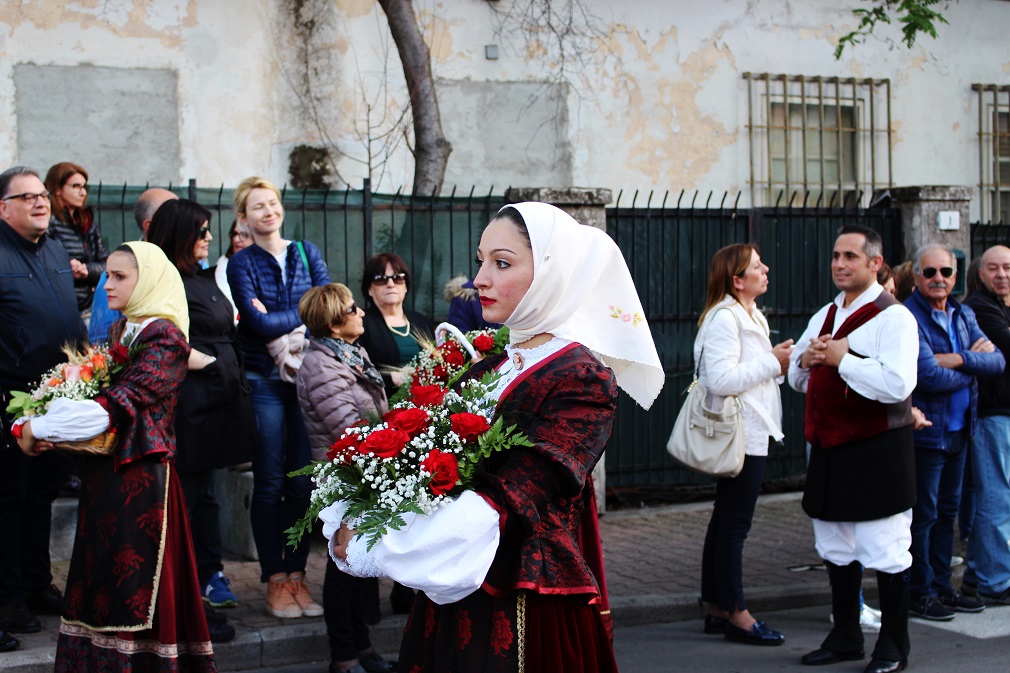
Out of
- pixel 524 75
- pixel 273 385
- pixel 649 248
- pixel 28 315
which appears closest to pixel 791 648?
pixel 273 385

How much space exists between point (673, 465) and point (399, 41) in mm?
4333

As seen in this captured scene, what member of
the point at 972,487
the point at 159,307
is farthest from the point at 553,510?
Answer: the point at 972,487

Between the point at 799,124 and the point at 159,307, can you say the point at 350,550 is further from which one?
the point at 799,124

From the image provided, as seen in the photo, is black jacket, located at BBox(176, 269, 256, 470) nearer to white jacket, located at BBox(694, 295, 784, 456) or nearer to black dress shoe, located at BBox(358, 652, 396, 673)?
black dress shoe, located at BBox(358, 652, 396, 673)

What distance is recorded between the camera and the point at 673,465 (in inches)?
396

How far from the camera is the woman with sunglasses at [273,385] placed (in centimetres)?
645

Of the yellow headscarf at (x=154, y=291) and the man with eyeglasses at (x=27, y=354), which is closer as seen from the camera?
the yellow headscarf at (x=154, y=291)

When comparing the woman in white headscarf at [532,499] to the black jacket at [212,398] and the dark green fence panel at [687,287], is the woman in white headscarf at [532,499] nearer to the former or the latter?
the black jacket at [212,398]

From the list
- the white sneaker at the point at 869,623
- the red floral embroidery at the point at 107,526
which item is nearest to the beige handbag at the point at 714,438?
the white sneaker at the point at 869,623

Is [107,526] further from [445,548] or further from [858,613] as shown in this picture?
[858,613]

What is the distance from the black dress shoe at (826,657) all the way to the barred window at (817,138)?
26.3 feet

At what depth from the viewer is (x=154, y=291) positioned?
5188 mm

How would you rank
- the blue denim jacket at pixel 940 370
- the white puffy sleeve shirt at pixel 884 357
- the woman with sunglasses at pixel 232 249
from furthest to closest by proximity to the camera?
the woman with sunglasses at pixel 232 249 → the blue denim jacket at pixel 940 370 → the white puffy sleeve shirt at pixel 884 357

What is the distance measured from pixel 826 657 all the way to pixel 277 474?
302cm
